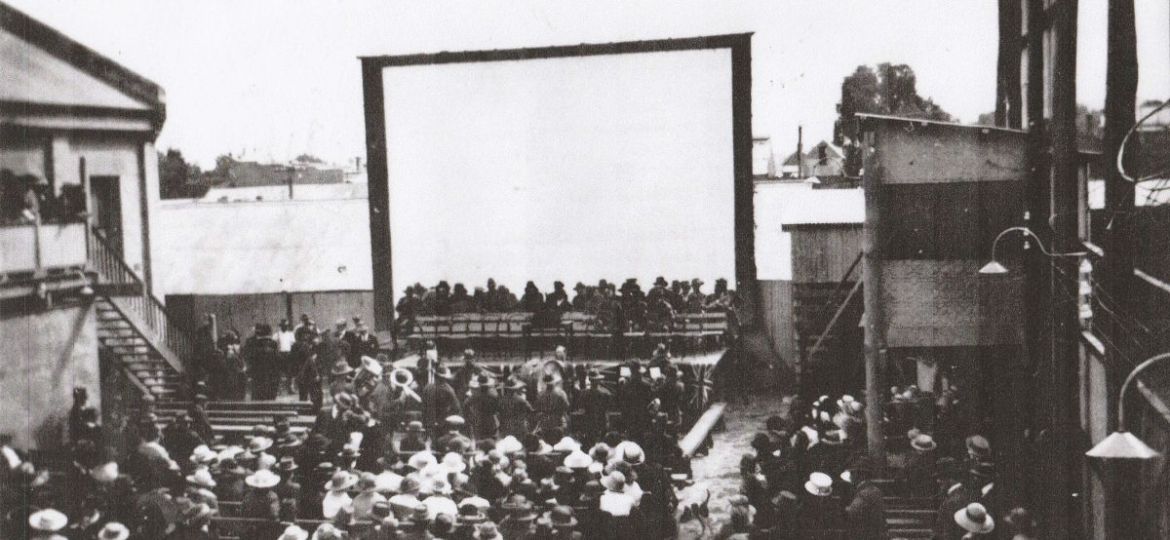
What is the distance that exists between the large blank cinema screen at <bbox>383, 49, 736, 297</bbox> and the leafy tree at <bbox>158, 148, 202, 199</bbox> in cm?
572

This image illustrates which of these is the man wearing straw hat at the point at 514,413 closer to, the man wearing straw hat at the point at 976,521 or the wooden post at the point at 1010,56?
the man wearing straw hat at the point at 976,521

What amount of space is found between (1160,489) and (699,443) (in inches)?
357

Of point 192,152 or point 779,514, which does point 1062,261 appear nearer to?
point 779,514

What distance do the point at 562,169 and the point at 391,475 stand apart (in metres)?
14.2

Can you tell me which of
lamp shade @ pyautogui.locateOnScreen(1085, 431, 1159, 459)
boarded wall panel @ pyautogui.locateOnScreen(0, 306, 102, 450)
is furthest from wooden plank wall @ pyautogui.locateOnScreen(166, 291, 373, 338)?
lamp shade @ pyautogui.locateOnScreen(1085, 431, 1159, 459)

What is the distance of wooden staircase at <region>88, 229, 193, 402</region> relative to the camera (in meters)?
17.4

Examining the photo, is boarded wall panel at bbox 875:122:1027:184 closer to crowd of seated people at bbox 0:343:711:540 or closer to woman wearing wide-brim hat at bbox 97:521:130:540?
crowd of seated people at bbox 0:343:711:540

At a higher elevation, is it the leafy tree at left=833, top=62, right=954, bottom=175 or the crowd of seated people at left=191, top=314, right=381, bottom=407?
the leafy tree at left=833, top=62, right=954, bottom=175

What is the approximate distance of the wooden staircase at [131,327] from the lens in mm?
17359

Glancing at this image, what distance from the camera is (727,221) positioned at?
74.0 ft

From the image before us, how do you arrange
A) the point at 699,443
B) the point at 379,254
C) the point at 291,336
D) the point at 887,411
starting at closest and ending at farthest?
the point at 887,411
the point at 699,443
the point at 291,336
the point at 379,254

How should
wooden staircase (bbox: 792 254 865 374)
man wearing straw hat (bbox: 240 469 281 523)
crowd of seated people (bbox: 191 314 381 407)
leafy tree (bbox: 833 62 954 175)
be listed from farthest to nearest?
leafy tree (bbox: 833 62 954 175) → wooden staircase (bbox: 792 254 865 374) → crowd of seated people (bbox: 191 314 381 407) → man wearing straw hat (bbox: 240 469 281 523)

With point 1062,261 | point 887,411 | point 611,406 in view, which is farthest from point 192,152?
point 1062,261

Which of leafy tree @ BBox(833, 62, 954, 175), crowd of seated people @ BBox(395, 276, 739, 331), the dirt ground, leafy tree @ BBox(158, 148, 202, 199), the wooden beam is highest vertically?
leafy tree @ BBox(833, 62, 954, 175)
